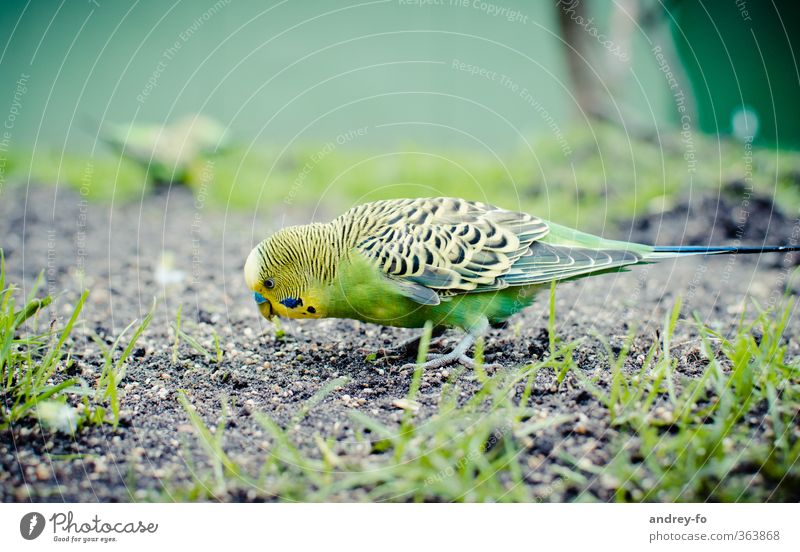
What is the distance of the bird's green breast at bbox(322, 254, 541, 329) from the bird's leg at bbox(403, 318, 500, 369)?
→ 45mm

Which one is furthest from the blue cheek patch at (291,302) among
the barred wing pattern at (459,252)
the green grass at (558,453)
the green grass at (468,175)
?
the green grass at (468,175)

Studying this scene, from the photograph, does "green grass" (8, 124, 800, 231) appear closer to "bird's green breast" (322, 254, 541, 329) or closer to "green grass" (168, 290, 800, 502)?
"bird's green breast" (322, 254, 541, 329)

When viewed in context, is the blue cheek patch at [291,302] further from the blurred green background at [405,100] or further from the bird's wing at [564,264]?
the blurred green background at [405,100]

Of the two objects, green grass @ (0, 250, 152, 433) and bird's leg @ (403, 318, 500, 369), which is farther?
bird's leg @ (403, 318, 500, 369)

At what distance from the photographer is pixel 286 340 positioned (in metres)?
4.38

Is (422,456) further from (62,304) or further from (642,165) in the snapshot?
(642,165)

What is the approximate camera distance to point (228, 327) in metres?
4.59

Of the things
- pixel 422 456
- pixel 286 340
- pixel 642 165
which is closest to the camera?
pixel 422 456

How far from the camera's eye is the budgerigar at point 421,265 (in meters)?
3.83

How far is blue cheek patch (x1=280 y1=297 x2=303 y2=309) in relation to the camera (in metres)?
3.88

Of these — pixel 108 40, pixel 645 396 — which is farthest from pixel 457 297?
pixel 108 40

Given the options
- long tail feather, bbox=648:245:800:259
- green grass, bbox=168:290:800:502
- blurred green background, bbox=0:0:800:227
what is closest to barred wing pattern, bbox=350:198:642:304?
long tail feather, bbox=648:245:800:259

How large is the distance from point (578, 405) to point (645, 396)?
356 mm
